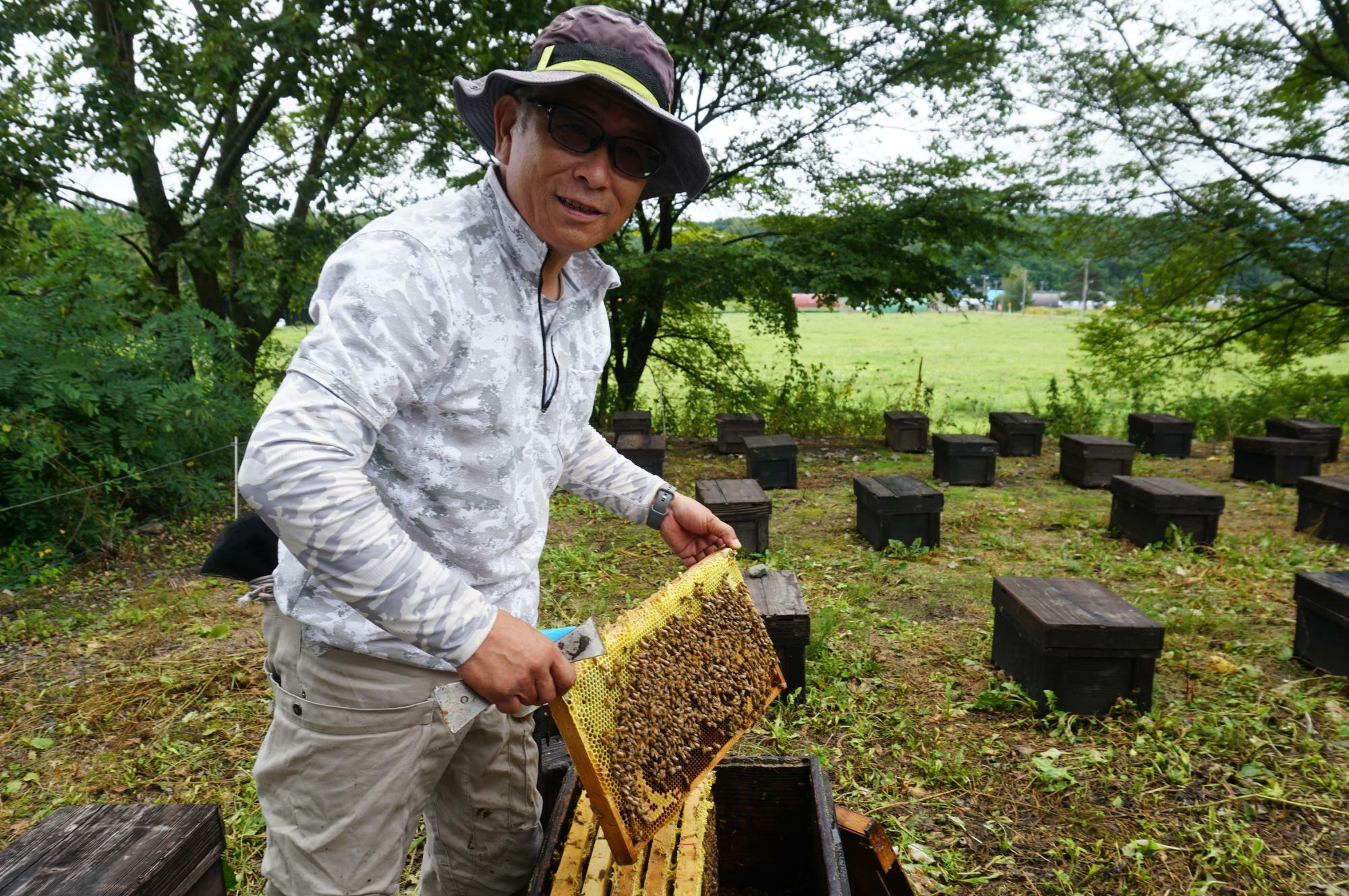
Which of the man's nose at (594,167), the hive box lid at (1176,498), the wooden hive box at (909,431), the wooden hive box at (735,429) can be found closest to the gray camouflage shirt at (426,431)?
the man's nose at (594,167)

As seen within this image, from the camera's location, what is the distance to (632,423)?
30.3 ft

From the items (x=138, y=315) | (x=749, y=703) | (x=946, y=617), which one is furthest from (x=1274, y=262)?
(x=138, y=315)

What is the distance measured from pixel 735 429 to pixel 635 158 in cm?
816

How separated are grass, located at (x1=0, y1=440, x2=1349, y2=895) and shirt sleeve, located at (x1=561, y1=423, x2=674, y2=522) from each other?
1.60 meters

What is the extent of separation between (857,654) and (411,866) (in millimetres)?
2361

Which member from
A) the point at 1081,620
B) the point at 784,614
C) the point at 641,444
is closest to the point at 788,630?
the point at 784,614

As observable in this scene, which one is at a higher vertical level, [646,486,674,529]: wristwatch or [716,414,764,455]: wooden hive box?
[646,486,674,529]: wristwatch

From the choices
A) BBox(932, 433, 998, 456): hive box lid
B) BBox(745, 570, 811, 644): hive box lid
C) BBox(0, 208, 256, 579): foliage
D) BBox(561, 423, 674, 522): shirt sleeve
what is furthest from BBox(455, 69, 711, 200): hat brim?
BBox(932, 433, 998, 456): hive box lid

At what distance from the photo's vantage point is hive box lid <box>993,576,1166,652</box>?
11.1 feet

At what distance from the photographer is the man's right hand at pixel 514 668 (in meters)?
1.32

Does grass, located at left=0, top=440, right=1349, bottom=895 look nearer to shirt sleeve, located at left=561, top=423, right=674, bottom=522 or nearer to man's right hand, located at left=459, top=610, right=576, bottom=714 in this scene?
shirt sleeve, located at left=561, top=423, right=674, bottom=522

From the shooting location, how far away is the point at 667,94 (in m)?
1.67

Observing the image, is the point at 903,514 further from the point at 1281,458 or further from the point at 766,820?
the point at 1281,458

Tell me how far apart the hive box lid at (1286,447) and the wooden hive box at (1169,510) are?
8.45ft
